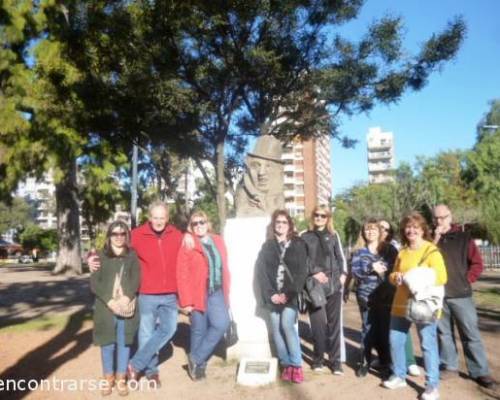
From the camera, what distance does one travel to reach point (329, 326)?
19.3ft

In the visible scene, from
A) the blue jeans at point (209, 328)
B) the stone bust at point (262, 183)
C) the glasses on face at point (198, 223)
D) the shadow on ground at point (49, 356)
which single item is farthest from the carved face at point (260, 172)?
the shadow on ground at point (49, 356)

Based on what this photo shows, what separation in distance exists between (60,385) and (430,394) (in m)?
3.78

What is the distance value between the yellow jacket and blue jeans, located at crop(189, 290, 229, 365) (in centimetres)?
186

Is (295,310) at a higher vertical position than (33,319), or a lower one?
higher

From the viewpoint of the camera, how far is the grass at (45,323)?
8.79m

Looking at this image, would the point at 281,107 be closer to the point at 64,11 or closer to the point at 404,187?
the point at 64,11

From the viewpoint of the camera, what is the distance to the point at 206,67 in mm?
10039

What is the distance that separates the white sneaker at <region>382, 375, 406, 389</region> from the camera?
518cm

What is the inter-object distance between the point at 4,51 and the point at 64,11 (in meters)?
2.20

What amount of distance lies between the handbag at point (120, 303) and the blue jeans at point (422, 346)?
8.55 ft

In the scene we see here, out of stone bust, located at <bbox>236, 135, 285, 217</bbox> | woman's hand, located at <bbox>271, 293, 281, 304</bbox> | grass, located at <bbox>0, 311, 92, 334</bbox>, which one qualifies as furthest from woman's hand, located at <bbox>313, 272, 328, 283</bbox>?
grass, located at <bbox>0, 311, 92, 334</bbox>

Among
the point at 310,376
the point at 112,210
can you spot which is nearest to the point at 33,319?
the point at 310,376

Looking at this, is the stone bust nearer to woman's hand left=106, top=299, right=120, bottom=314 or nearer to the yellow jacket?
the yellow jacket

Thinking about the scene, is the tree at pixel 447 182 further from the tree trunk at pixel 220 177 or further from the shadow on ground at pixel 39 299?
the tree trunk at pixel 220 177
